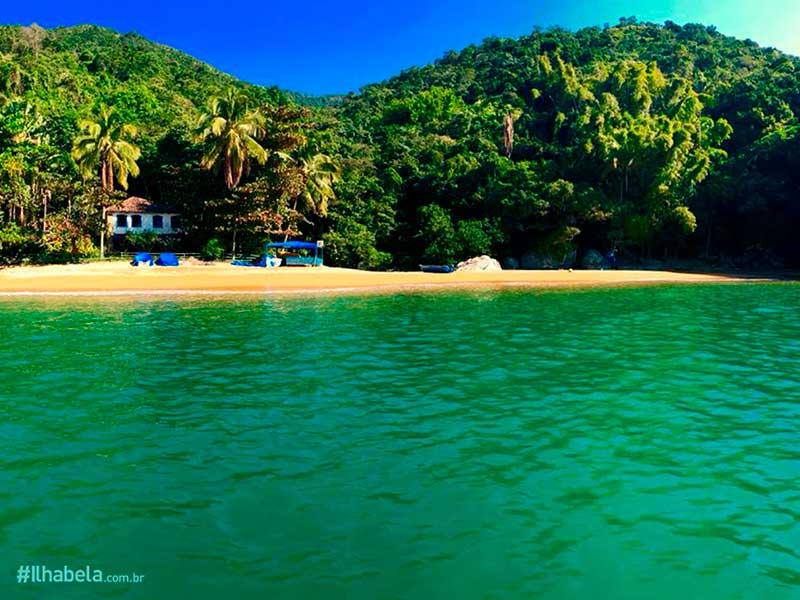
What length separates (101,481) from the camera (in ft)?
25.4

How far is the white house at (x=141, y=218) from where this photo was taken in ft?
160

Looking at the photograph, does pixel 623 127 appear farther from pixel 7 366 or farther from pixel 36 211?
pixel 7 366

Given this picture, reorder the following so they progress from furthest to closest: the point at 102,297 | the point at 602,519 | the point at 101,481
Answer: the point at 102,297, the point at 101,481, the point at 602,519

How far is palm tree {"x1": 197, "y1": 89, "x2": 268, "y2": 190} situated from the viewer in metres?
45.7

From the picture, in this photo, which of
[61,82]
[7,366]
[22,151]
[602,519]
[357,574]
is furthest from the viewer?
[61,82]

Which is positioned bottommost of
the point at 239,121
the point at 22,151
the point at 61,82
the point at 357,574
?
the point at 357,574

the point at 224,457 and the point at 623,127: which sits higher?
the point at 623,127

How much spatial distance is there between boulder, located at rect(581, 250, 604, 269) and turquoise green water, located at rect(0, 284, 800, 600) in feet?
120

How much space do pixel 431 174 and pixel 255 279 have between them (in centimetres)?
2395

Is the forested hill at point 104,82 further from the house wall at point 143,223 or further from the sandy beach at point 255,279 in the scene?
the sandy beach at point 255,279

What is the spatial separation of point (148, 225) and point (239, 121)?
437 inches

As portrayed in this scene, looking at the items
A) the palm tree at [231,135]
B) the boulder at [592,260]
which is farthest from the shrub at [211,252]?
the boulder at [592,260]

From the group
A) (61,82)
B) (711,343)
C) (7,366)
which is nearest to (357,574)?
(7,366)

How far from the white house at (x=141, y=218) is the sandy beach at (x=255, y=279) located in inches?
330
